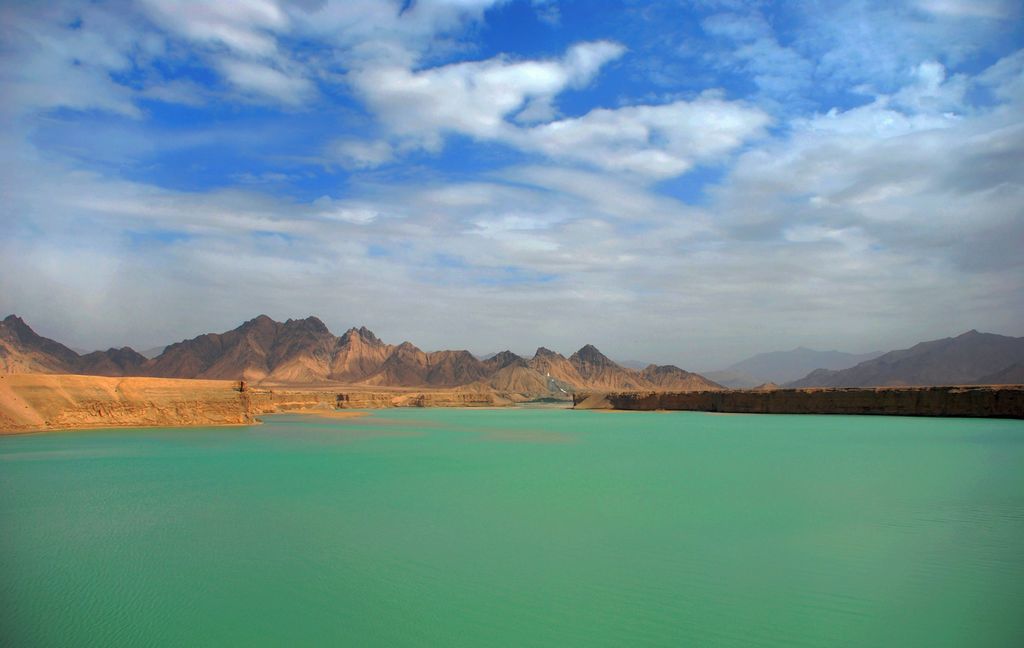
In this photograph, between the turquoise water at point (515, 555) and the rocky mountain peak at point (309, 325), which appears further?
the rocky mountain peak at point (309, 325)

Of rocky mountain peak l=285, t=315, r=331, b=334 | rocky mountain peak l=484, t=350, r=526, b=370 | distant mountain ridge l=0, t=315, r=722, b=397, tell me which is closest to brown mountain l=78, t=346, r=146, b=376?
distant mountain ridge l=0, t=315, r=722, b=397

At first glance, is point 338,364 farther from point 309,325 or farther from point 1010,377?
point 1010,377

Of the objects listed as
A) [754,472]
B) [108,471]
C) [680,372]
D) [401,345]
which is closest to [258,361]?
[401,345]

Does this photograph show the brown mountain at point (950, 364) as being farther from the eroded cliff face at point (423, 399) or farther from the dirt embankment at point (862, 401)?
the eroded cliff face at point (423, 399)

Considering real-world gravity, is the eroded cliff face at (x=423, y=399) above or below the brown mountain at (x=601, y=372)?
below

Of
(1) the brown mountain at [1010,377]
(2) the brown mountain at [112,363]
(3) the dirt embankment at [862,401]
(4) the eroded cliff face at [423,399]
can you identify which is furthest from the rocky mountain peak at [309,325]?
(1) the brown mountain at [1010,377]

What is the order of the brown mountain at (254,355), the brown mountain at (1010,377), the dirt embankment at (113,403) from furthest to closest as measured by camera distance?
the brown mountain at (254,355) → the brown mountain at (1010,377) → the dirt embankment at (113,403)

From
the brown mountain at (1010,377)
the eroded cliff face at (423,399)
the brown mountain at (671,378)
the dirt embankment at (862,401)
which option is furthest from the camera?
the brown mountain at (671,378)

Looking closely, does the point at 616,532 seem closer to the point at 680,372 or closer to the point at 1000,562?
the point at 1000,562

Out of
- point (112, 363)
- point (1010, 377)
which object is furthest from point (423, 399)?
point (1010, 377)
